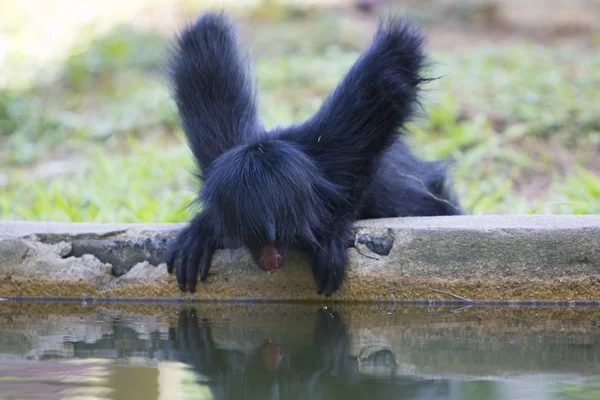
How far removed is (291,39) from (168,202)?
24.1ft

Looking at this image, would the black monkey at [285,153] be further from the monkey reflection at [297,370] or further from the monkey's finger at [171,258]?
the monkey reflection at [297,370]

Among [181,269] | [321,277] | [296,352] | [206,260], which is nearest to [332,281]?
[321,277]

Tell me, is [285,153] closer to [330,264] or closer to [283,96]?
[330,264]

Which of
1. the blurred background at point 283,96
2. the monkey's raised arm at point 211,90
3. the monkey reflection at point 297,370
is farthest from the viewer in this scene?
the blurred background at point 283,96

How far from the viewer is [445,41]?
1309 cm

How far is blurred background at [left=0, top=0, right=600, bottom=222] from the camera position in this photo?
20.8ft

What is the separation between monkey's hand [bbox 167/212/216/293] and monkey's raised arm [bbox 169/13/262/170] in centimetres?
37

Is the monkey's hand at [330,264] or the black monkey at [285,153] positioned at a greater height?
the black monkey at [285,153]

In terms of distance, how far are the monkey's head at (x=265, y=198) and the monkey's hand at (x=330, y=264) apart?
127mm

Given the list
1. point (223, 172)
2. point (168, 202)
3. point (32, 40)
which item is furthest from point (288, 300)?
point (32, 40)

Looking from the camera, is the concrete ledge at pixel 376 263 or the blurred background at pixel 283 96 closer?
the concrete ledge at pixel 376 263

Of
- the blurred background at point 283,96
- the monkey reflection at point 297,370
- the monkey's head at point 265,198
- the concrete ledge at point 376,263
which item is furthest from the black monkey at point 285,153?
the monkey reflection at point 297,370

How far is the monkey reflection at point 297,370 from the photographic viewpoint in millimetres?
2334

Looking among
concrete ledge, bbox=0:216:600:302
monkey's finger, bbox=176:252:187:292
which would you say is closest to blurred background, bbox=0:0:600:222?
concrete ledge, bbox=0:216:600:302
